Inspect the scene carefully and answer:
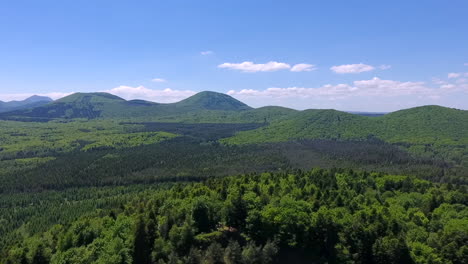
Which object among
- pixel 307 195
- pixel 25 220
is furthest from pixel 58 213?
pixel 307 195

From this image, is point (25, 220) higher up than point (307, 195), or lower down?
lower down

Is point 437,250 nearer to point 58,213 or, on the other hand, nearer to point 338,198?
point 338,198

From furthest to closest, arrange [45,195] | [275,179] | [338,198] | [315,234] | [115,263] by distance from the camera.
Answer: [45,195]
[275,179]
[338,198]
[315,234]
[115,263]

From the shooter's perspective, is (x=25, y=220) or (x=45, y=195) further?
(x=45, y=195)

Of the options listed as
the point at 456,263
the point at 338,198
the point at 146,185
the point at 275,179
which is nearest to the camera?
the point at 456,263

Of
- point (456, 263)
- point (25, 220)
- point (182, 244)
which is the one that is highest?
point (182, 244)

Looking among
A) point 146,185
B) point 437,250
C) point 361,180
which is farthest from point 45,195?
point 437,250

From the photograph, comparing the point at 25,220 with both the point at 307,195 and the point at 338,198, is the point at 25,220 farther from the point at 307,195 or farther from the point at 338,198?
the point at 338,198
